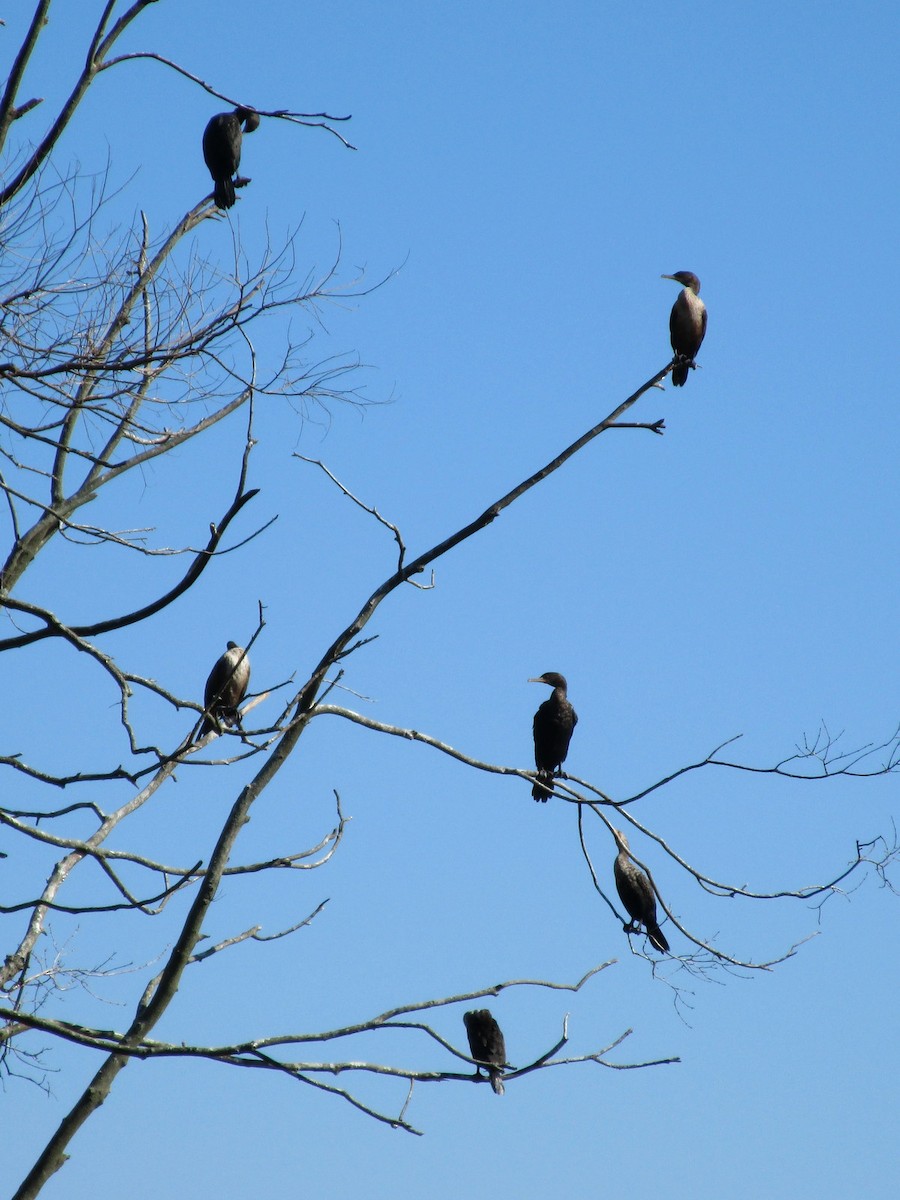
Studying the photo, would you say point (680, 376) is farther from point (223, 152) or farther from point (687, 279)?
point (223, 152)

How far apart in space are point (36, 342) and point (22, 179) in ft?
1.42

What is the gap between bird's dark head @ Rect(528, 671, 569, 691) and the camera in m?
8.81

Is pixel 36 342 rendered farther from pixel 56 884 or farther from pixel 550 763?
pixel 550 763

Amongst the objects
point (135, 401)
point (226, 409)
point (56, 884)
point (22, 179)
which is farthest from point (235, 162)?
point (56, 884)

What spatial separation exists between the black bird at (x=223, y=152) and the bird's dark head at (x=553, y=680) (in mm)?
3751

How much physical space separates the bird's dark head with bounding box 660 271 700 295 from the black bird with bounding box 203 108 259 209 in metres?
3.58

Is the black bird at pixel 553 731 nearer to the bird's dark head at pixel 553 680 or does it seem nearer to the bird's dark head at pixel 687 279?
the bird's dark head at pixel 553 680

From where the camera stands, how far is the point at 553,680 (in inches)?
349

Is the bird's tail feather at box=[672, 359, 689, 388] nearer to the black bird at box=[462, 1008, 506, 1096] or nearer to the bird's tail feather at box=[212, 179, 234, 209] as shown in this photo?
the bird's tail feather at box=[212, 179, 234, 209]

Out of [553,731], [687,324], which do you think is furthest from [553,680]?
[687,324]

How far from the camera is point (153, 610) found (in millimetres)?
3430

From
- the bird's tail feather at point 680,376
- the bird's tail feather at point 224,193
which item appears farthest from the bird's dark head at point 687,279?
the bird's tail feather at point 224,193

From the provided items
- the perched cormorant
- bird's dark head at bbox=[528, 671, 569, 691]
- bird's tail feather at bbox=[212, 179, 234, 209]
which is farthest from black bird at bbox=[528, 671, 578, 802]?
bird's tail feather at bbox=[212, 179, 234, 209]

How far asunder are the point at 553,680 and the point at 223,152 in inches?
153
